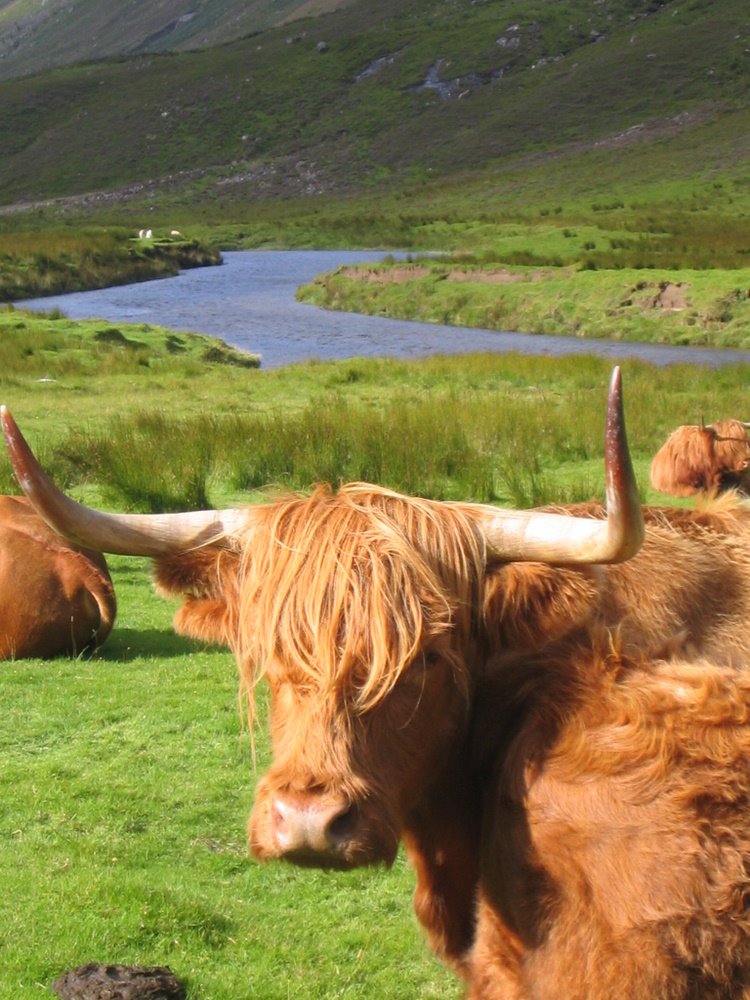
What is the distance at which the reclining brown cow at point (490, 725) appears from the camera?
2189 mm

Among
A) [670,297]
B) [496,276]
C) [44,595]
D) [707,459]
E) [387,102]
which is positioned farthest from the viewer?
[387,102]

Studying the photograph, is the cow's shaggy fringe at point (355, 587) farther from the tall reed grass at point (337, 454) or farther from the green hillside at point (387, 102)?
the green hillside at point (387, 102)

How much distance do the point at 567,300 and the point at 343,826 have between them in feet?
95.0

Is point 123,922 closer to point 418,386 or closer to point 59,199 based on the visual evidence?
point 418,386

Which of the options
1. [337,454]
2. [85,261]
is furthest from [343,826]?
[85,261]

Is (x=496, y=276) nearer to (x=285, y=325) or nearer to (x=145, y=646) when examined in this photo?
(x=285, y=325)

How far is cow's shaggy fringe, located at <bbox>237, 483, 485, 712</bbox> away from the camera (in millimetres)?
2424

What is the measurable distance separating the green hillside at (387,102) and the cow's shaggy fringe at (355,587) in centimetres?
8971

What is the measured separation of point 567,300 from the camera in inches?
1192

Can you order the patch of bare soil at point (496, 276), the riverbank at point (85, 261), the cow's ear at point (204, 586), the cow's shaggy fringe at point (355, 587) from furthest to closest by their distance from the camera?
1. the riverbank at point (85, 261)
2. the patch of bare soil at point (496, 276)
3. the cow's ear at point (204, 586)
4. the cow's shaggy fringe at point (355, 587)

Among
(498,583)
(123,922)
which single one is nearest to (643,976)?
(498,583)

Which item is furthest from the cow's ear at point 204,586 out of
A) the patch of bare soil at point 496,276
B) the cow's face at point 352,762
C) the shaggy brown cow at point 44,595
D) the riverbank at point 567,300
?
the patch of bare soil at point 496,276

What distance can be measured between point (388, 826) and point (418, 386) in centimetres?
1663

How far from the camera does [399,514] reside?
263 cm
